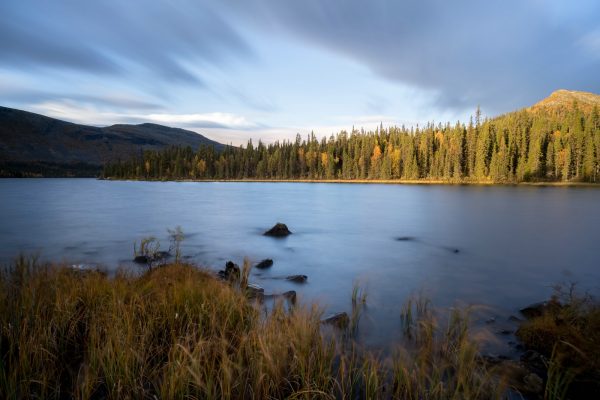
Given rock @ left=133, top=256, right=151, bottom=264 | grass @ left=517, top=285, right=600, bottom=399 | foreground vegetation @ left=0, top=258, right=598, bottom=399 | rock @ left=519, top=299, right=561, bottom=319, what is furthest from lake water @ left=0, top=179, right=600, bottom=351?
foreground vegetation @ left=0, top=258, right=598, bottom=399

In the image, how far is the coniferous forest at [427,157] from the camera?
103438 millimetres

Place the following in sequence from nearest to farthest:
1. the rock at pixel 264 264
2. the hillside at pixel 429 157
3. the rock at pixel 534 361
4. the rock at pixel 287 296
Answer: the rock at pixel 534 361, the rock at pixel 287 296, the rock at pixel 264 264, the hillside at pixel 429 157

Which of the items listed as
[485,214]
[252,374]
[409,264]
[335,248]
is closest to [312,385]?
[252,374]

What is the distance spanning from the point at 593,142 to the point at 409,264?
111829mm

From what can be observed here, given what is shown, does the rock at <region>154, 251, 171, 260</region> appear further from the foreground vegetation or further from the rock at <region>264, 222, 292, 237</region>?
the rock at <region>264, 222, 292, 237</region>

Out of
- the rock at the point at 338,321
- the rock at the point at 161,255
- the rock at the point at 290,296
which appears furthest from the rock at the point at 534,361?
the rock at the point at 161,255

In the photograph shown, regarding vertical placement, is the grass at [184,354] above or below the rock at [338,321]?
above

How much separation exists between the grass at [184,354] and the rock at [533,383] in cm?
47

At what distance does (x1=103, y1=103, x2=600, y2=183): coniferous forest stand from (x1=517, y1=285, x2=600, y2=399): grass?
111 meters

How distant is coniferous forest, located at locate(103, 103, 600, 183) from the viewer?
10344 centimetres

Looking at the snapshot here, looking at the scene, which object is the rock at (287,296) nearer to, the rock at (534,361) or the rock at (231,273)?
the rock at (231,273)

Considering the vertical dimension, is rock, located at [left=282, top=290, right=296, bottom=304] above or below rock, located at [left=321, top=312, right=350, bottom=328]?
below

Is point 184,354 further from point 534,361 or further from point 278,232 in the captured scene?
point 278,232

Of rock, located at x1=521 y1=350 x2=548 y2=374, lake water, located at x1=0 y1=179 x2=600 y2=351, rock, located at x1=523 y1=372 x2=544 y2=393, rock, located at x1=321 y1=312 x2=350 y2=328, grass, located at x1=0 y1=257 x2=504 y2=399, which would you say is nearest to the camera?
grass, located at x1=0 y1=257 x2=504 y2=399
